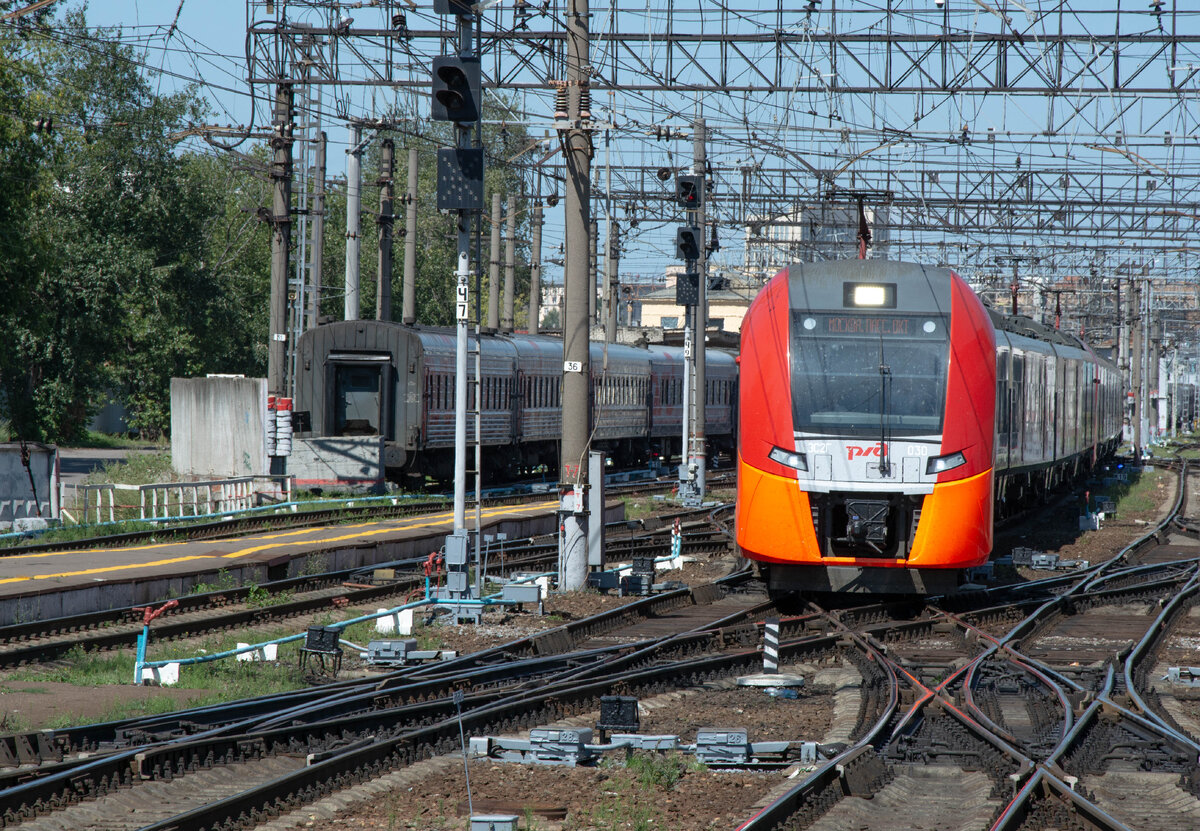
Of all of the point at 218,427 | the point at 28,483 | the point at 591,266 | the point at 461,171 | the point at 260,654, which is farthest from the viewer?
the point at 218,427

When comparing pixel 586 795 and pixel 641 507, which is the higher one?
pixel 586 795

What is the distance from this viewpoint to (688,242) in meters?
24.9

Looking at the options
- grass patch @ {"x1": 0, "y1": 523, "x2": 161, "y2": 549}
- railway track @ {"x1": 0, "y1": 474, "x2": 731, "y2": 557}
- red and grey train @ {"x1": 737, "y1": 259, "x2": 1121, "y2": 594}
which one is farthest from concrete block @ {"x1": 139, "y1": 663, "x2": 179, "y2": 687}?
grass patch @ {"x1": 0, "y1": 523, "x2": 161, "y2": 549}

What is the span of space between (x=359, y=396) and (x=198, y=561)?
11.7 meters

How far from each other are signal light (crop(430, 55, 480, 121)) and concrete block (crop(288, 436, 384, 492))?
14256 millimetres

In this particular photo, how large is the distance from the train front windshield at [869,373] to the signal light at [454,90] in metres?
3.61

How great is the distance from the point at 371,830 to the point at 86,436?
151 feet

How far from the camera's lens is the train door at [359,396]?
27.5 meters

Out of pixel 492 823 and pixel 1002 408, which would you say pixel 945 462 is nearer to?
pixel 1002 408

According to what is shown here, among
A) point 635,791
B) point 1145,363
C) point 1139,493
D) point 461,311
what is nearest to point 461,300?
point 461,311

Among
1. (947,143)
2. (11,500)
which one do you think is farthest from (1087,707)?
(947,143)

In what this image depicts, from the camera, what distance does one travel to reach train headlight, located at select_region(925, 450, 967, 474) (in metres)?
12.7

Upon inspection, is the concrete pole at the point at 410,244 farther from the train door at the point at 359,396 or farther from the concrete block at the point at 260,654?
the concrete block at the point at 260,654

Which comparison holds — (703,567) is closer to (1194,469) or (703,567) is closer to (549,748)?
(549,748)
